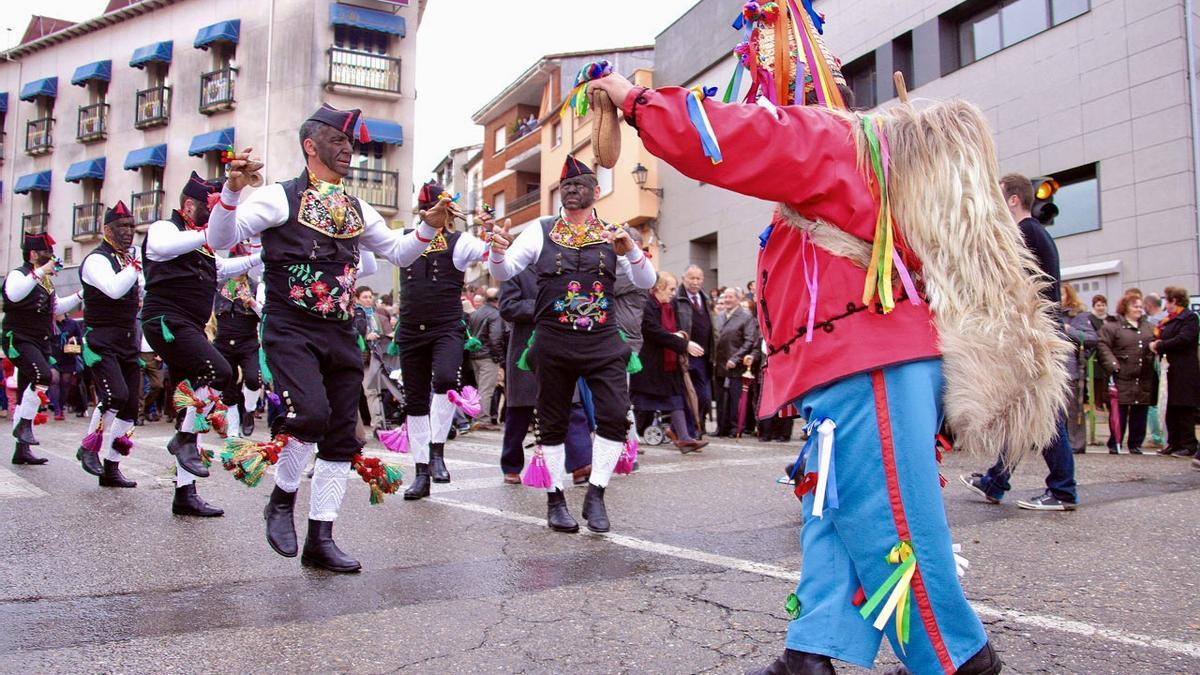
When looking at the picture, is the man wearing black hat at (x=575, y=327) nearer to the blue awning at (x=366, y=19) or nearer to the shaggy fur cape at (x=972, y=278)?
the shaggy fur cape at (x=972, y=278)

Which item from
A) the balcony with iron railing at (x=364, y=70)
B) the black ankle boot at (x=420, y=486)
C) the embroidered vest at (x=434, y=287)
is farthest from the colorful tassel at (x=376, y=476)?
the balcony with iron railing at (x=364, y=70)

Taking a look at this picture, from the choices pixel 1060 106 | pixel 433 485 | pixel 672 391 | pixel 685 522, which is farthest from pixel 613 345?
pixel 1060 106

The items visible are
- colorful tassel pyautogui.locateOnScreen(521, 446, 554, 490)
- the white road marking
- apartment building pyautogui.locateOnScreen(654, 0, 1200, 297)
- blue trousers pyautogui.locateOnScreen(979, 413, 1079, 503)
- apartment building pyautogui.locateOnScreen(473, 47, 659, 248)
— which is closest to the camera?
the white road marking

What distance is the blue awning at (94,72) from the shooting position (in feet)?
112

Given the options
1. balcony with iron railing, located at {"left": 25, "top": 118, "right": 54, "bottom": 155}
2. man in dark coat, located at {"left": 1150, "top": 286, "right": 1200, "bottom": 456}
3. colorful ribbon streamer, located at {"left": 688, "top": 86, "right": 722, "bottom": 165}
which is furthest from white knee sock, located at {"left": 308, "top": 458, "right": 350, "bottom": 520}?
balcony with iron railing, located at {"left": 25, "top": 118, "right": 54, "bottom": 155}

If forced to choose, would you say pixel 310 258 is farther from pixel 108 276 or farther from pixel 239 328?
pixel 239 328

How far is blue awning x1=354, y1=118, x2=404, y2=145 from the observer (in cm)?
2961

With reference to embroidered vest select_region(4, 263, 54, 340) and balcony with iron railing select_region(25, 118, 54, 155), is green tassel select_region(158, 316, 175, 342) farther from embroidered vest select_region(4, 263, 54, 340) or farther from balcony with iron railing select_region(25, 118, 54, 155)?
balcony with iron railing select_region(25, 118, 54, 155)

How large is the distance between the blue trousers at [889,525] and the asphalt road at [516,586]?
0.68m

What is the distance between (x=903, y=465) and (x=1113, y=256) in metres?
15.4

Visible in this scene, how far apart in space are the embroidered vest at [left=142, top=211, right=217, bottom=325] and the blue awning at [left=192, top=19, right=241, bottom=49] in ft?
90.0

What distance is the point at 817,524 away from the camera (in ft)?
7.91

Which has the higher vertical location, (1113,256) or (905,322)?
(1113,256)

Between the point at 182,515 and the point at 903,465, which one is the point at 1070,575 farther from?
the point at 182,515
